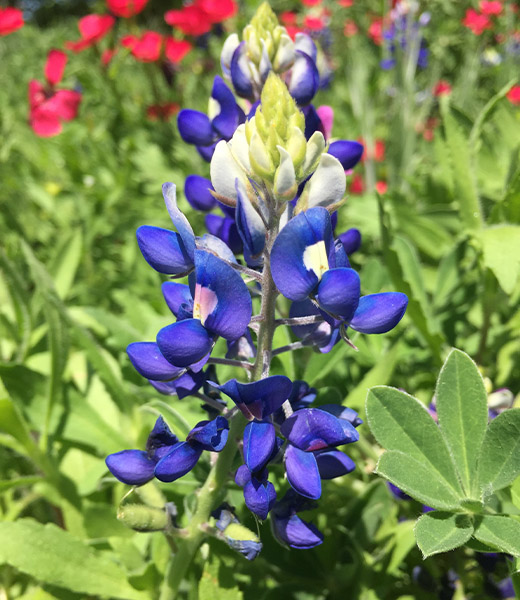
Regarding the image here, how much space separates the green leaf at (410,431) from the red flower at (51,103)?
281 cm

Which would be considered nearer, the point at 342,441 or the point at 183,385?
the point at 342,441

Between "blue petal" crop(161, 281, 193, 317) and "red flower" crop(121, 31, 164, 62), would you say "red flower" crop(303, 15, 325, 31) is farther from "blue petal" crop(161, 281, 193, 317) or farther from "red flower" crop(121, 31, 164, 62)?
"blue petal" crop(161, 281, 193, 317)

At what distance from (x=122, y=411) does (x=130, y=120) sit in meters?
2.59

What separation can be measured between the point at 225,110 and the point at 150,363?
625 mm

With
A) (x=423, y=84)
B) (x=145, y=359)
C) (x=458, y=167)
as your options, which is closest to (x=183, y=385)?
(x=145, y=359)

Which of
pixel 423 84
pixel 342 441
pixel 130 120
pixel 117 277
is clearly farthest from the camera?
pixel 423 84

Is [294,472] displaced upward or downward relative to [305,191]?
downward

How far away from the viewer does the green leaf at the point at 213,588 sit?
41.8 inches

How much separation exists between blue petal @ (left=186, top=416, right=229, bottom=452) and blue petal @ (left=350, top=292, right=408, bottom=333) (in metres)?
0.25

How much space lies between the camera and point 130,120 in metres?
3.75

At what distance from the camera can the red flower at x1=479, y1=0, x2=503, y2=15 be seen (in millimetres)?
3875

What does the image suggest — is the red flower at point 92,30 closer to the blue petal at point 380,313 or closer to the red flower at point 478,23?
the red flower at point 478,23

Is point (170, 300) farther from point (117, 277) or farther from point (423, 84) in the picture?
point (423, 84)

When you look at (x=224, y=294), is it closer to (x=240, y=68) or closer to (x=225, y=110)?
(x=225, y=110)
